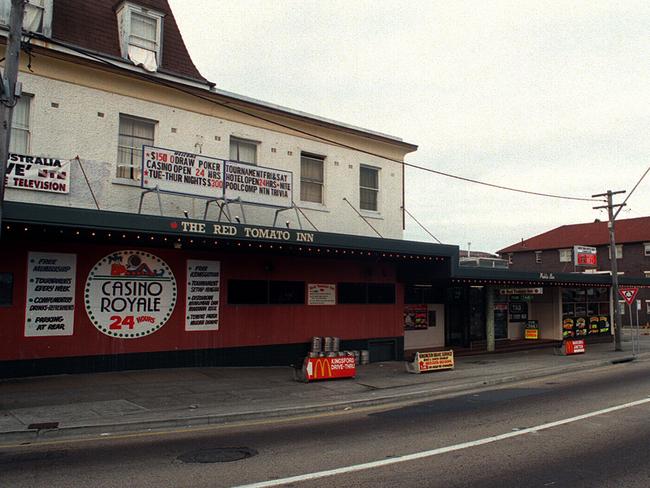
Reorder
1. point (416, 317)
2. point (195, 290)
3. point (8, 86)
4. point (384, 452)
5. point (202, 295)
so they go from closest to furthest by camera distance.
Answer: point (384, 452)
point (8, 86)
point (195, 290)
point (202, 295)
point (416, 317)

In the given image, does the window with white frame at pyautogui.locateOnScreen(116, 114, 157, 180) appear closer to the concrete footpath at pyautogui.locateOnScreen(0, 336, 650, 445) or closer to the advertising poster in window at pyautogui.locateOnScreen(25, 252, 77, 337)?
the advertising poster in window at pyautogui.locateOnScreen(25, 252, 77, 337)

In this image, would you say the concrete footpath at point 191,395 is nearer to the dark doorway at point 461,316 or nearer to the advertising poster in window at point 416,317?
the advertising poster in window at point 416,317

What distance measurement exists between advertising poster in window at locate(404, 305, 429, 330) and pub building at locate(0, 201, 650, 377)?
4 centimetres

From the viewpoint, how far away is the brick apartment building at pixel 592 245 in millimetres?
54531

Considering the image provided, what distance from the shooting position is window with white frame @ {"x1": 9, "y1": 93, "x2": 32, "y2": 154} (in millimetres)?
14133

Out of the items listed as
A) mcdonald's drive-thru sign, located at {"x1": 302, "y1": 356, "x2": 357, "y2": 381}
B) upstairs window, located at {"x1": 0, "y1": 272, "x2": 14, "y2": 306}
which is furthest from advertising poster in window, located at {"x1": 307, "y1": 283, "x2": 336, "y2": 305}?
upstairs window, located at {"x1": 0, "y1": 272, "x2": 14, "y2": 306}

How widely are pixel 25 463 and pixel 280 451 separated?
356 centimetres

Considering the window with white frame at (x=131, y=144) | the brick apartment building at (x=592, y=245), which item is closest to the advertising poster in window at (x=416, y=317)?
the window with white frame at (x=131, y=144)

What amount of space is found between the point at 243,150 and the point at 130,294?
6.10 metres

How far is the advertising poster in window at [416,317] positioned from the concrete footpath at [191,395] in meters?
4.77

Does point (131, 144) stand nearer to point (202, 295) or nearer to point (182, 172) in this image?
point (182, 172)

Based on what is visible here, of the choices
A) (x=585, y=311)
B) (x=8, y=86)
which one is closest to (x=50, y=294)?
(x=8, y=86)

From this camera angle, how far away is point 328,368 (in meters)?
15.5

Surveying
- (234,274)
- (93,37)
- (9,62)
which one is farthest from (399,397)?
(93,37)
